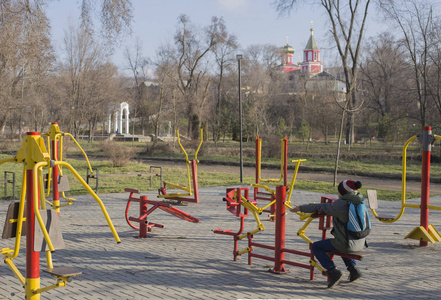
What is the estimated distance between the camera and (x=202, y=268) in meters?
6.34

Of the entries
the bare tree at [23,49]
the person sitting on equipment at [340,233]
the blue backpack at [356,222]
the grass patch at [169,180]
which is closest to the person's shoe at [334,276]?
the person sitting on equipment at [340,233]

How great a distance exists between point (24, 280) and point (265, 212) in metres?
7.40

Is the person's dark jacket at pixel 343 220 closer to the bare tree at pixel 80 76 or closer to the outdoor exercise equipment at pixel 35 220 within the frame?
the outdoor exercise equipment at pixel 35 220

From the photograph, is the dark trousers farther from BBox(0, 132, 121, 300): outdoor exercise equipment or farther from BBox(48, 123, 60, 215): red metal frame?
BBox(48, 123, 60, 215): red metal frame

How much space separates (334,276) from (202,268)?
5.73ft

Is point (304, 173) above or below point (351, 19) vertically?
below

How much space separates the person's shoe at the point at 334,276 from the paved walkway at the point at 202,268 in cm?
8

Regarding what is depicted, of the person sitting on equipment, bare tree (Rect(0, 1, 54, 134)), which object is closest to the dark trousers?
the person sitting on equipment

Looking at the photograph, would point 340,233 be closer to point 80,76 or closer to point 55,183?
point 55,183

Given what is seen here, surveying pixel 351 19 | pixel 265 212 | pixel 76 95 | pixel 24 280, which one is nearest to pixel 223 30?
pixel 76 95

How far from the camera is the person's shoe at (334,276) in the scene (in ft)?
18.0

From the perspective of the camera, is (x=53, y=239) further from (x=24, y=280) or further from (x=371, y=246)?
(x=371, y=246)

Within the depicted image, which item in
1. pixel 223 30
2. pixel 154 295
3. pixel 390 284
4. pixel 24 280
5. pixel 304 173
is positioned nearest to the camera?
pixel 24 280

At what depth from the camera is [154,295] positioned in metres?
5.20
